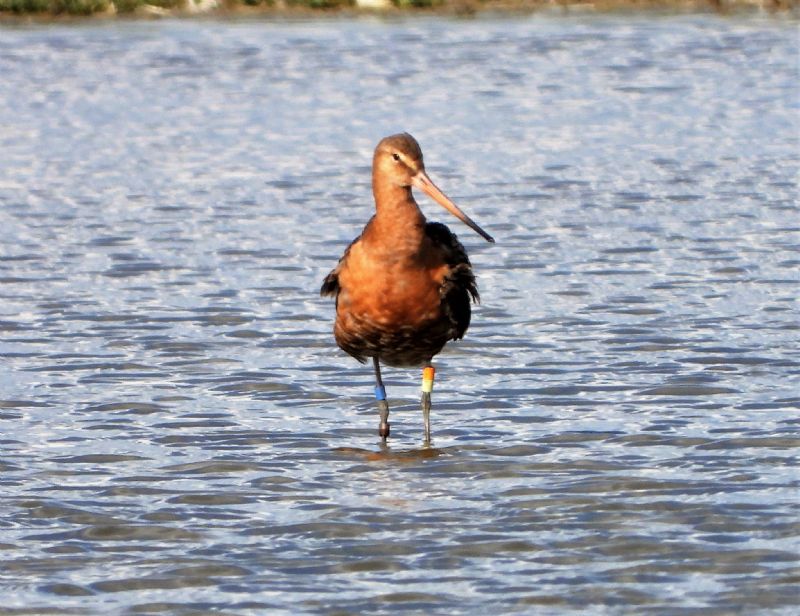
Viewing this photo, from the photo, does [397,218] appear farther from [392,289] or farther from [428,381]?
[428,381]

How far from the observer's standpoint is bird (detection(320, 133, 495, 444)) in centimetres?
961

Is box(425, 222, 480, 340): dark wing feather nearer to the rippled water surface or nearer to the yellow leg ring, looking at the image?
the yellow leg ring

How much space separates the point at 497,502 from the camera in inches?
345

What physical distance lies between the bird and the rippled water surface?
1.90 ft

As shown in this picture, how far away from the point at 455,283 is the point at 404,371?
2275 millimetres

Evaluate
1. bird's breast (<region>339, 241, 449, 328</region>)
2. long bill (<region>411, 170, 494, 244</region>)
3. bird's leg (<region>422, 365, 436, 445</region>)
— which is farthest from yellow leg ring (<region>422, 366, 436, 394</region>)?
long bill (<region>411, 170, 494, 244</region>)

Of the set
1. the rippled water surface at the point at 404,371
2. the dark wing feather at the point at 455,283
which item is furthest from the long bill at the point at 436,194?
the rippled water surface at the point at 404,371

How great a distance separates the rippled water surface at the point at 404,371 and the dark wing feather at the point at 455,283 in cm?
68

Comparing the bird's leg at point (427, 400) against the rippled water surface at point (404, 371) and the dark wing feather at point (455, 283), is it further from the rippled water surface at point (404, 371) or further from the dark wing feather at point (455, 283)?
the dark wing feather at point (455, 283)

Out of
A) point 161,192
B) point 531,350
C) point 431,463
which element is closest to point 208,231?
point 161,192

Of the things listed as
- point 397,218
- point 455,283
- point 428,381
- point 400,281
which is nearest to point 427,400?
point 428,381

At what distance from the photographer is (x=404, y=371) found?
39.3 ft

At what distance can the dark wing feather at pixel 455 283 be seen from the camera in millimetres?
9773

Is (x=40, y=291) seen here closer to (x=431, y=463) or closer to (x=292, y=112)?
(x=431, y=463)
